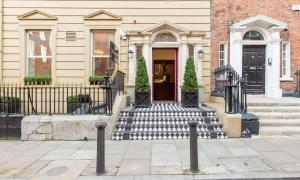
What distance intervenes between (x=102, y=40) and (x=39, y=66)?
3117 mm

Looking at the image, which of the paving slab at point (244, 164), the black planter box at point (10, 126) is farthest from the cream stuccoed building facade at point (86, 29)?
the paving slab at point (244, 164)

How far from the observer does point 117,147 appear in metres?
7.39

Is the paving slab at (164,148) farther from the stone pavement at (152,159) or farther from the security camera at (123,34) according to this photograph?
the security camera at (123,34)

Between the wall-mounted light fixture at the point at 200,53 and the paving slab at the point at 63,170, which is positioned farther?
the wall-mounted light fixture at the point at 200,53

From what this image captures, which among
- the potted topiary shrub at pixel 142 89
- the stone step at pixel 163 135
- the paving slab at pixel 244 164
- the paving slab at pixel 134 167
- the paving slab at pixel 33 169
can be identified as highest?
the potted topiary shrub at pixel 142 89

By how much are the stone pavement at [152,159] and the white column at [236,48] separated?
4.88 metres

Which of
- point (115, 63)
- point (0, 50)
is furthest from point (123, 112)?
point (0, 50)

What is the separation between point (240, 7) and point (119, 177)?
33.5ft

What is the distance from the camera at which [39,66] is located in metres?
12.6

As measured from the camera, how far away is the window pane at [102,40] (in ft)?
41.0

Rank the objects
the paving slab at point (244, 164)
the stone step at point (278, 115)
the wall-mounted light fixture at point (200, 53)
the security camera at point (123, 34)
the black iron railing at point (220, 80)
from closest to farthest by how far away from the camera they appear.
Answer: the paving slab at point (244, 164) < the stone step at point (278, 115) < the black iron railing at point (220, 80) < the wall-mounted light fixture at point (200, 53) < the security camera at point (123, 34)

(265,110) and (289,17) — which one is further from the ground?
(289,17)

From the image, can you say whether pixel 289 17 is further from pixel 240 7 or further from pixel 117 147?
pixel 117 147

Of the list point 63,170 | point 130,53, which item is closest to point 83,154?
point 63,170
